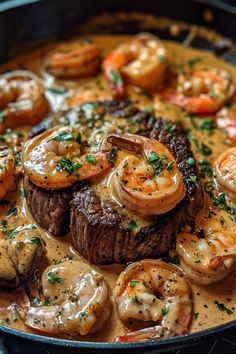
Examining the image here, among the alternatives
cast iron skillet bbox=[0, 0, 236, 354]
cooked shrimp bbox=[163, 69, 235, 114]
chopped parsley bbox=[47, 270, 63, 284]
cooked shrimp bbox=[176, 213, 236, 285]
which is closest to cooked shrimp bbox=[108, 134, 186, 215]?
cooked shrimp bbox=[176, 213, 236, 285]

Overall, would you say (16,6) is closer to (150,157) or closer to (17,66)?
(17,66)

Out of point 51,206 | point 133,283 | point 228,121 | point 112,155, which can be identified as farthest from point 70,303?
point 228,121

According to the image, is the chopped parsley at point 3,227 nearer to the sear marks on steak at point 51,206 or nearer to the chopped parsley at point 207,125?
the sear marks on steak at point 51,206

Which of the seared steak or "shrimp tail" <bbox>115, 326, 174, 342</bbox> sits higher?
the seared steak

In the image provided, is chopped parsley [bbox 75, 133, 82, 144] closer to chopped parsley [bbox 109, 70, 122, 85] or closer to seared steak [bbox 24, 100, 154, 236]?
seared steak [bbox 24, 100, 154, 236]

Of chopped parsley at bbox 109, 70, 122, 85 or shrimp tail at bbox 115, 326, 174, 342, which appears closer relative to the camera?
shrimp tail at bbox 115, 326, 174, 342

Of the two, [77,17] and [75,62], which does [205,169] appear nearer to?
[75,62]

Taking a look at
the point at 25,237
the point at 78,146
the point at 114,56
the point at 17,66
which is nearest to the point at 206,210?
the point at 78,146

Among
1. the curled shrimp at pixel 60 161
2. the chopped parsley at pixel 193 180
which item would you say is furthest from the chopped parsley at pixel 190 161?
the curled shrimp at pixel 60 161
